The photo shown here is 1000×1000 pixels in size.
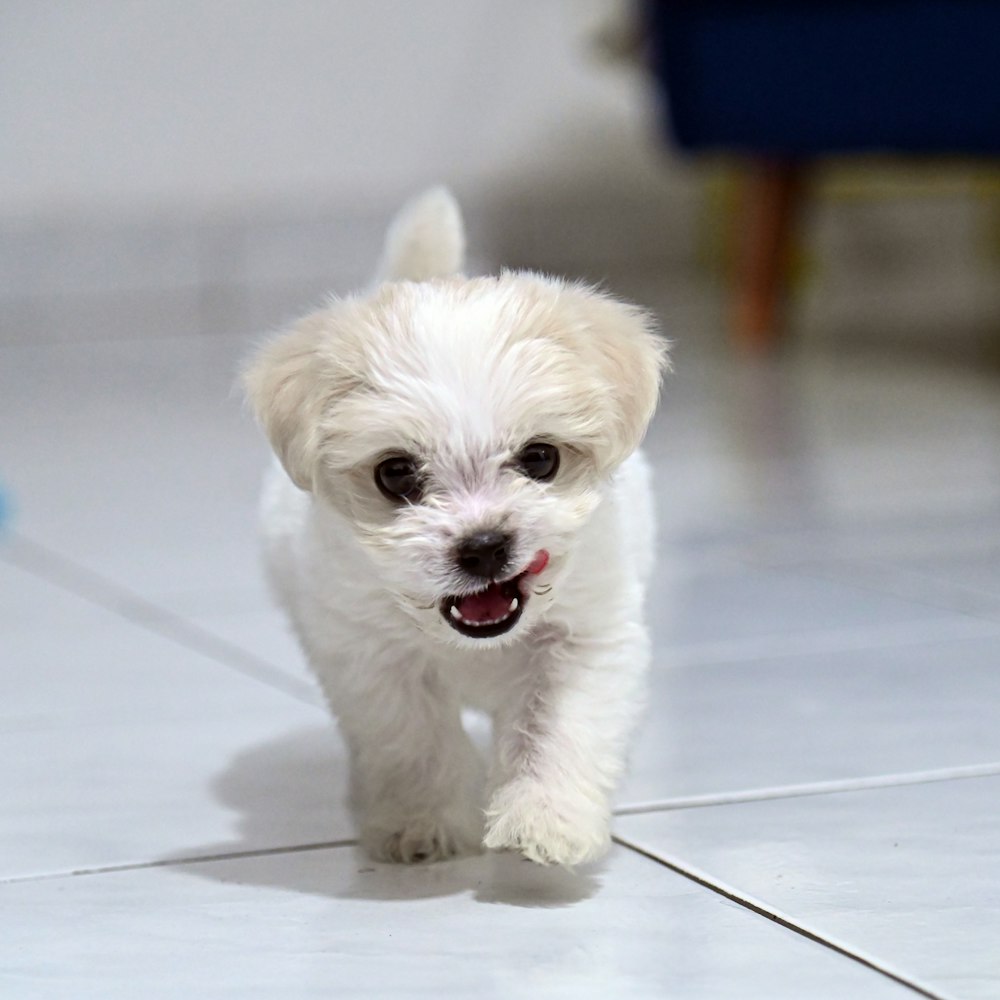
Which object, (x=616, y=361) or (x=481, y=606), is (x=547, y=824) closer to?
(x=481, y=606)

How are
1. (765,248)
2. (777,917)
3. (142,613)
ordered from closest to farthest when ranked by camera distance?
(777,917) < (142,613) < (765,248)

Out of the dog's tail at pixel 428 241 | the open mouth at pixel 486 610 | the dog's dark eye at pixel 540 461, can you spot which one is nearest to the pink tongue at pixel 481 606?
the open mouth at pixel 486 610

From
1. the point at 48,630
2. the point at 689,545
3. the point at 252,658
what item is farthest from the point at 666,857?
the point at 689,545

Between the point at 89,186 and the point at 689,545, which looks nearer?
the point at 689,545

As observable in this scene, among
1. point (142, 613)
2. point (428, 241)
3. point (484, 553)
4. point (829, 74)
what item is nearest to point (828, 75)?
point (829, 74)

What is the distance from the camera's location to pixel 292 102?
6.71 metres

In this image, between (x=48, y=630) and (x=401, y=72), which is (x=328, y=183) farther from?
(x=48, y=630)

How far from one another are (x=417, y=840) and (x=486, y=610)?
231mm

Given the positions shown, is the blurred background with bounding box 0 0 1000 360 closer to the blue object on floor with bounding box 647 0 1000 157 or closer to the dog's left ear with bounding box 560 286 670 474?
the blue object on floor with bounding box 647 0 1000 157

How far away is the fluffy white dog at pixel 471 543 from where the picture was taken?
1.35m

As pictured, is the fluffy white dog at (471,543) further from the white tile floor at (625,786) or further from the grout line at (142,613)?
the grout line at (142,613)

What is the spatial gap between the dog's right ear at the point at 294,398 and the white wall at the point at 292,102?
524 cm

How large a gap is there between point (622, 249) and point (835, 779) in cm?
598

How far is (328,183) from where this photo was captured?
22.3ft
